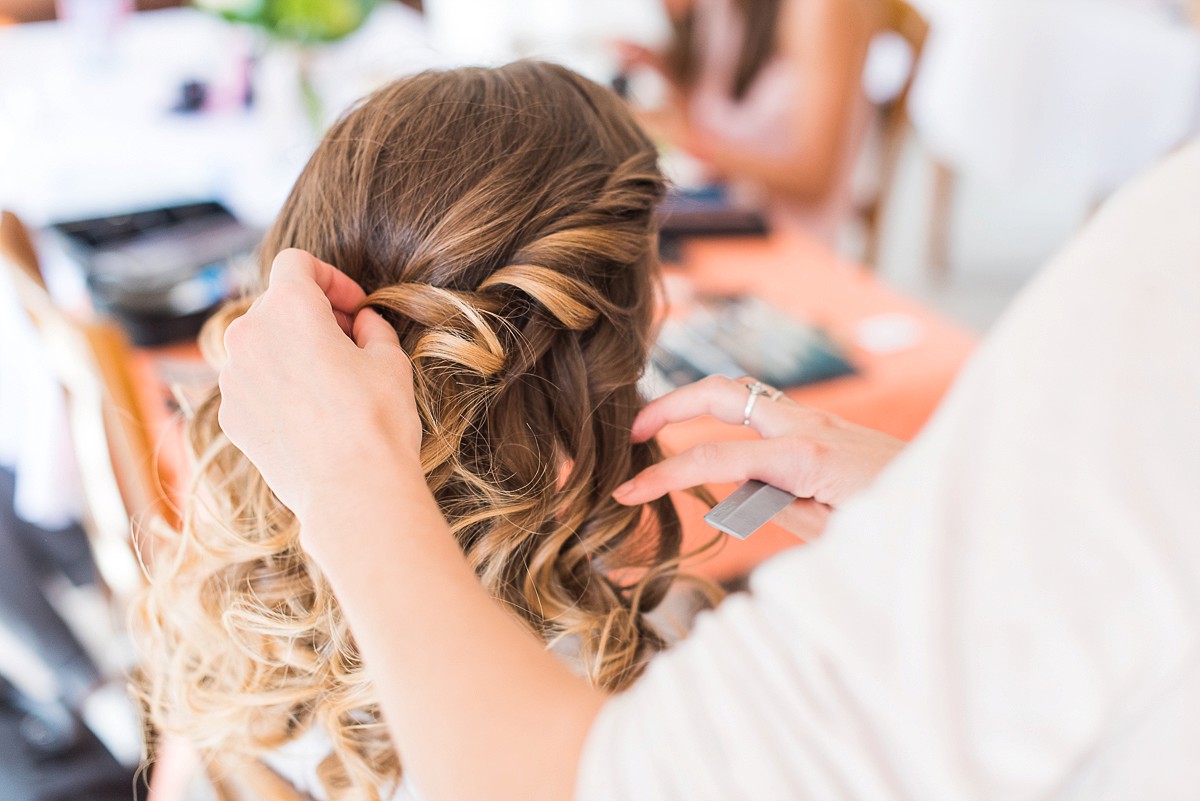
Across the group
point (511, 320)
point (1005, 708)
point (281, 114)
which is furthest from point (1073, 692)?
point (281, 114)

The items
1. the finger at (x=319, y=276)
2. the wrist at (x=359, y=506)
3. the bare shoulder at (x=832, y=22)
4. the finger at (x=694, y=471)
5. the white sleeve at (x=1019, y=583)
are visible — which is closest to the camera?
the white sleeve at (x=1019, y=583)

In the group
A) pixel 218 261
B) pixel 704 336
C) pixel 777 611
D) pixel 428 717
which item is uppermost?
pixel 777 611

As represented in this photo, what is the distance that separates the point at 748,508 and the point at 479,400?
209mm

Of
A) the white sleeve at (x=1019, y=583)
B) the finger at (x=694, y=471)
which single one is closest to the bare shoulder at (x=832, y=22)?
the finger at (x=694, y=471)

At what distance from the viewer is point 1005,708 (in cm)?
35

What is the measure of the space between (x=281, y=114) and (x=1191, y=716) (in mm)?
1770

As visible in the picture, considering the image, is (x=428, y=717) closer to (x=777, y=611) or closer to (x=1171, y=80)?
(x=777, y=611)

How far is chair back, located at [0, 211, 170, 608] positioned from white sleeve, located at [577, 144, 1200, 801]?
77 centimetres

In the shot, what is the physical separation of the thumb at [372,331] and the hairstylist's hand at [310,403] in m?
0.01

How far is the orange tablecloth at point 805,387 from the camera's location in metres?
1.00

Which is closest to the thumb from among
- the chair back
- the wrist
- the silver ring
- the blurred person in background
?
the wrist

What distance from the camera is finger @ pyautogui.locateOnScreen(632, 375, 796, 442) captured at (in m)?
0.77

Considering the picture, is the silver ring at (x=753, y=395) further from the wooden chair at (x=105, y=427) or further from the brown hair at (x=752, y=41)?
the brown hair at (x=752, y=41)

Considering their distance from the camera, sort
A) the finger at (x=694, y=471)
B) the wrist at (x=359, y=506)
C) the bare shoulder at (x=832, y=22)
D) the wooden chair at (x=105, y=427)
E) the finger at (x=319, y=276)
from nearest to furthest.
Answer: the wrist at (x=359, y=506), the finger at (x=319, y=276), the finger at (x=694, y=471), the wooden chair at (x=105, y=427), the bare shoulder at (x=832, y=22)
